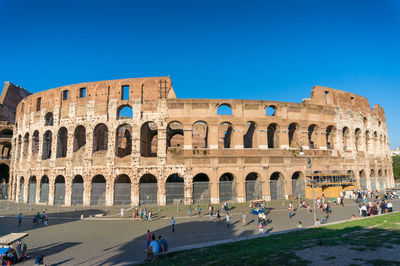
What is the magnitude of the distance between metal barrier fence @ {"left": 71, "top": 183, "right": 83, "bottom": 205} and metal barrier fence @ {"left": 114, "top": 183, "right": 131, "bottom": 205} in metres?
4.18

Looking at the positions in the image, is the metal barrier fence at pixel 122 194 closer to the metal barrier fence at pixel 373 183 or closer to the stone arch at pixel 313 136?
the stone arch at pixel 313 136

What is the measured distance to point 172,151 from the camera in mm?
26156

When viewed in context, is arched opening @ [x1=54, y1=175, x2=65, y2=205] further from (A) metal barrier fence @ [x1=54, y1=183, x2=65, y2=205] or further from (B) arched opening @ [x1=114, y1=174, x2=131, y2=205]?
(B) arched opening @ [x1=114, y1=174, x2=131, y2=205]

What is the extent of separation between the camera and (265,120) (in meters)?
27.8

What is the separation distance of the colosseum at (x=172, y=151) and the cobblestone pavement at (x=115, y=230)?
3304mm

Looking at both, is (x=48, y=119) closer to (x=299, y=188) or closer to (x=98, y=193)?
(x=98, y=193)

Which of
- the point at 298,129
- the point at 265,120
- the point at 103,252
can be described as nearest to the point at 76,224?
the point at 103,252

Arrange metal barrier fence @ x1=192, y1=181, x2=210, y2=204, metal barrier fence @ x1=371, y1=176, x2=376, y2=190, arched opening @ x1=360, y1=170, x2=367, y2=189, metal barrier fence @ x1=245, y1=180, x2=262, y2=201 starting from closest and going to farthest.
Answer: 1. metal barrier fence @ x1=192, y1=181, x2=210, y2=204
2. metal barrier fence @ x1=245, y1=180, x2=262, y2=201
3. arched opening @ x1=360, y1=170, x2=367, y2=189
4. metal barrier fence @ x1=371, y1=176, x2=376, y2=190

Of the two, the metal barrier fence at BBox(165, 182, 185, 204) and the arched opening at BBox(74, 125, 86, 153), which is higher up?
the arched opening at BBox(74, 125, 86, 153)

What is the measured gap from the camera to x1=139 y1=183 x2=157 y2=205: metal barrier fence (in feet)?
82.9

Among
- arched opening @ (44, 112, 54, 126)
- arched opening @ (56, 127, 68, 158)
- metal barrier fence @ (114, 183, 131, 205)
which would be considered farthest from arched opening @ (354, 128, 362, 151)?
arched opening @ (44, 112, 54, 126)

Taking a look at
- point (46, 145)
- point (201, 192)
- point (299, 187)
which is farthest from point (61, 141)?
point (299, 187)

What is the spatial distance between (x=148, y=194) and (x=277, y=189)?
14.2 metres

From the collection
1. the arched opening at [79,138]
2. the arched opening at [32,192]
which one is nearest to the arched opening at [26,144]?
the arched opening at [32,192]
